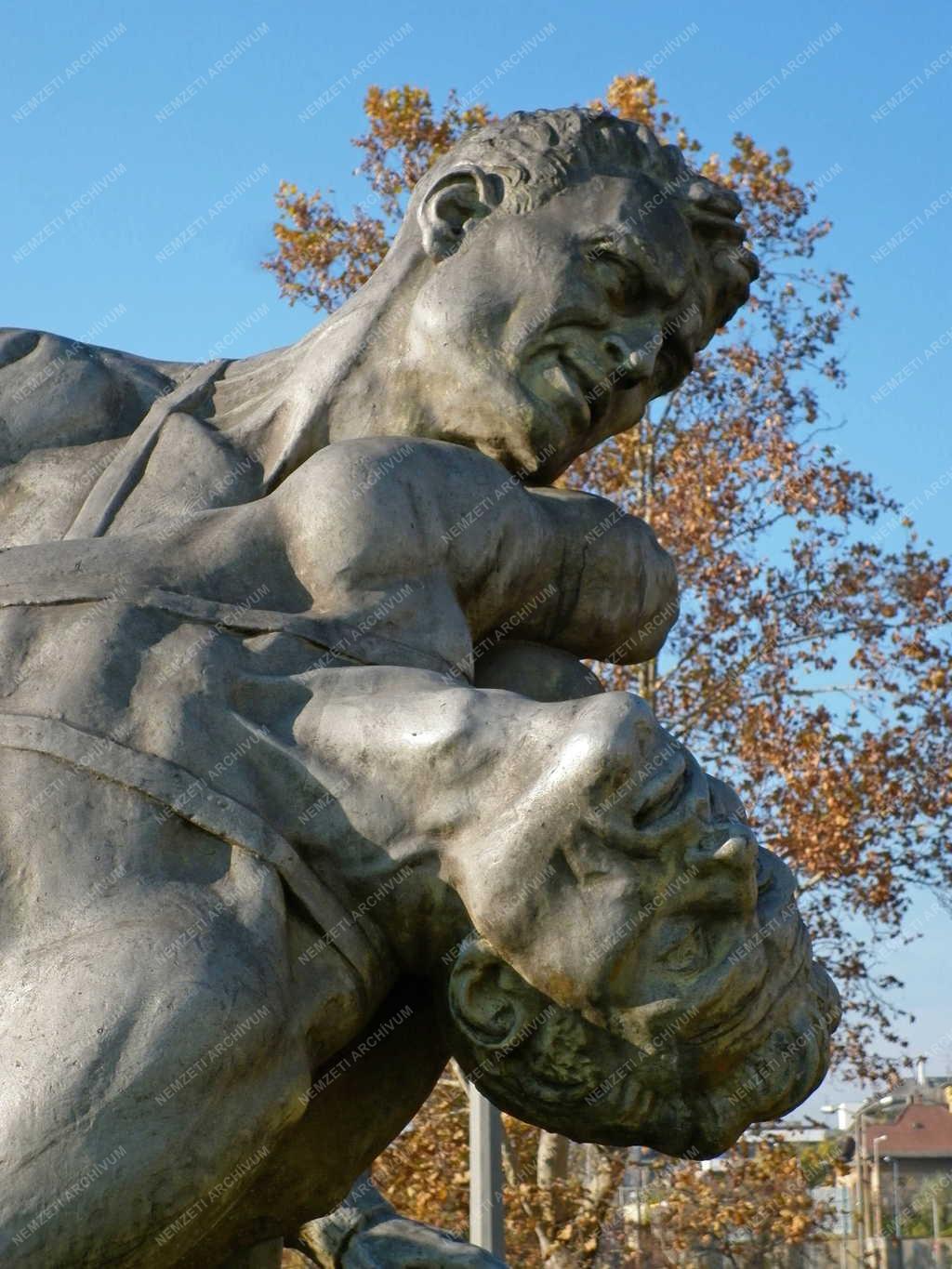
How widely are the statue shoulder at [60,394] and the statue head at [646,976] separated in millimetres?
1211

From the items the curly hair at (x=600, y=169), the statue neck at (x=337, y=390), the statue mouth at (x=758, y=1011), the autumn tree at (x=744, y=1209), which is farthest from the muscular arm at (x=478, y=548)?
the autumn tree at (x=744, y=1209)

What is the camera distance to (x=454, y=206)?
10.4 ft

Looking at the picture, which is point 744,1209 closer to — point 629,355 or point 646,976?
point 629,355

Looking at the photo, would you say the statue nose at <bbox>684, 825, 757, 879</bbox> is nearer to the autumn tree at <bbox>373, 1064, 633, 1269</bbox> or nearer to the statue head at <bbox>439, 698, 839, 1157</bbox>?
the statue head at <bbox>439, 698, 839, 1157</bbox>

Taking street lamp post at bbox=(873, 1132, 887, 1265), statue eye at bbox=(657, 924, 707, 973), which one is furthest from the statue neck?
street lamp post at bbox=(873, 1132, 887, 1265)

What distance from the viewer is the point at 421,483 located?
2838mm

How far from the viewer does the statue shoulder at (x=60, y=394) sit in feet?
10.3

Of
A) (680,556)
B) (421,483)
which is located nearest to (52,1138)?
(421,483)

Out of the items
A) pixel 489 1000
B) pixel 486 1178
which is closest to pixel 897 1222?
pixel 486 1178

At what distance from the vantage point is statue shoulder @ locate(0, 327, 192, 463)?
3148 mm

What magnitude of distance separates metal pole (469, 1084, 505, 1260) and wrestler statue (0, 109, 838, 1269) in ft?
19.4

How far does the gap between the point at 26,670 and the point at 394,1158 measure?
27.2 feet

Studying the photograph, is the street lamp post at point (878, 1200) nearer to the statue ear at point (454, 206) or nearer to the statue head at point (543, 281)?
the statue head at point (543, 281)

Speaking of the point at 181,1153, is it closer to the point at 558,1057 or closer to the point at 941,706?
the point at 558,1057
